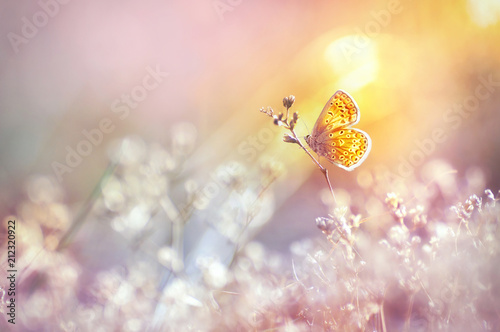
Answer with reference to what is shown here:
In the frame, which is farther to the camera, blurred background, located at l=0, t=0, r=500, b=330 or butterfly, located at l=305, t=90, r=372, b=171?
blurred background, located at l=0, t=0, r=500, b=330

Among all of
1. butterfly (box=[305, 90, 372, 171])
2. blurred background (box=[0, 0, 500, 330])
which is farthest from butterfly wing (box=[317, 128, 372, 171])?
blurred background (box=[0, 0, 500, 330])

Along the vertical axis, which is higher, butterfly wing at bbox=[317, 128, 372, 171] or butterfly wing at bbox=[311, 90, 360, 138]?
butterfly wing at bbox=[311, 90, 360, 138]

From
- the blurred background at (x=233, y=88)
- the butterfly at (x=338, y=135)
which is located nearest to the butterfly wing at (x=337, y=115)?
the butterfly at (x=338, y=135)

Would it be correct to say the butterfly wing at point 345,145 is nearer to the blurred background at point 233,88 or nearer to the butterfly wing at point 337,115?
the butterfly wing at point 337,115

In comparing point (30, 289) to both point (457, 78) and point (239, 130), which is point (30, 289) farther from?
point (457, 78)

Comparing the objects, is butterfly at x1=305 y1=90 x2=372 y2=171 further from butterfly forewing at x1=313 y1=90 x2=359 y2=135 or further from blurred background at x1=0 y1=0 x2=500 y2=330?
blurred background at x1=0 y1=0 x2=500 y2=330

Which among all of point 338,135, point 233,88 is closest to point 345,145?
point 338,135
